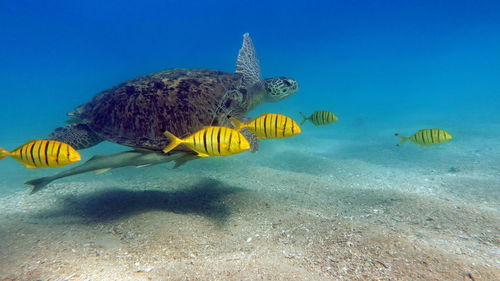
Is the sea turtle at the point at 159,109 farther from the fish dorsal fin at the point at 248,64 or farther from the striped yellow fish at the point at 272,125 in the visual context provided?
the striped yellow fish at the point at 272,125

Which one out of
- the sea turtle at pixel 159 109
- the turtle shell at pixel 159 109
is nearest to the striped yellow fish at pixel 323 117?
the sea turtle at pixel 159 109

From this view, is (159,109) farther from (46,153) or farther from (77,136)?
(77,136)

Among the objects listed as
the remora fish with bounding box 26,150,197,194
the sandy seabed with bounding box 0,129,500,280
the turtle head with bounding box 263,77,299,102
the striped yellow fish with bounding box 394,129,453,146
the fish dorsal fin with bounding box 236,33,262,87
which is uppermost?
the fish dorsal fin with bounding box 236,33,262,87

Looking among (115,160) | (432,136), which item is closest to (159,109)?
(115,160)

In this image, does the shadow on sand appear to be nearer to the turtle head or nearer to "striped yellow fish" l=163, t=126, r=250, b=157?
"striped yellow fish" l=163, t=126, r=250, b=157

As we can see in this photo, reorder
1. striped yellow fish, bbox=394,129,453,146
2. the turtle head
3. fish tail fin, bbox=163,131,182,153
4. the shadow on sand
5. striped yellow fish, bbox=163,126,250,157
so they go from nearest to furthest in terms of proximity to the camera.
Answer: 1. striped yellow fish, bbox=163,126,250,157
2. fish tail fin, bbox=163,131,182,153
3. the shadow on sand
4. striped yellow fish, bbox=394,129,453,146
5. the turtle head

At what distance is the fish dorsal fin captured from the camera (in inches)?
277

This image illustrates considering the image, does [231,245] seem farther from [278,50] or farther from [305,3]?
[278,50]

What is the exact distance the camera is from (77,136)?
5.27m

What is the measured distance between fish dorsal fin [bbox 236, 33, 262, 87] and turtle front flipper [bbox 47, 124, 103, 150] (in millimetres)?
4179

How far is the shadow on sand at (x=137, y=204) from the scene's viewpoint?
4328 millimetres

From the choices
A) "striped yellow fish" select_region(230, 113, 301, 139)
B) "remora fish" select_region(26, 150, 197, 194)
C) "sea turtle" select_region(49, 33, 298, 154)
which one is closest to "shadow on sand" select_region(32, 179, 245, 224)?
"remora fish" select_region(26, 150, 197, 194)

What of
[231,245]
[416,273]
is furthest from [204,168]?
[416,273]

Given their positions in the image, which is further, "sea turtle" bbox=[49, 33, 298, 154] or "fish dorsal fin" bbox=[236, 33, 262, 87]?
"fish dorsal fin" bbox=[236, 33, 262, 87]
